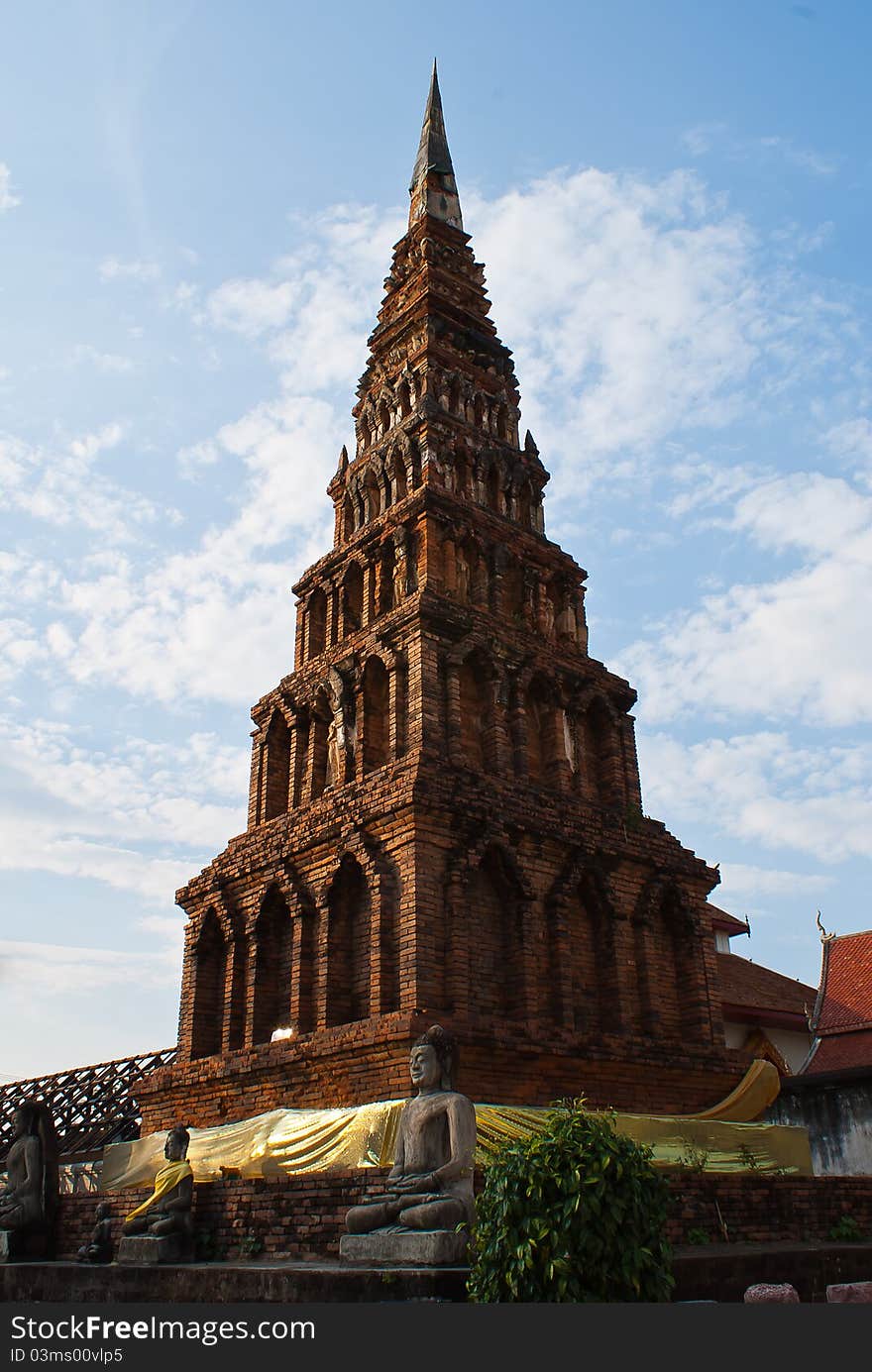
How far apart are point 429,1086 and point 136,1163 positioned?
8130 mm

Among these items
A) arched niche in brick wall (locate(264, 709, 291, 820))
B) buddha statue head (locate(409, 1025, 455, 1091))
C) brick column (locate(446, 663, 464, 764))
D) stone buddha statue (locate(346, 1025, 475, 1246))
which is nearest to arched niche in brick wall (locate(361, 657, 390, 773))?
brick column (locate(446, 663, 464, 764))

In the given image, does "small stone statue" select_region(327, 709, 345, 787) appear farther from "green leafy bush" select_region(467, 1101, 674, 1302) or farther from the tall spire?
the tall spire

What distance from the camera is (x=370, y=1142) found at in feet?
43.5

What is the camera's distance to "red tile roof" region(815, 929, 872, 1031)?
24.8m

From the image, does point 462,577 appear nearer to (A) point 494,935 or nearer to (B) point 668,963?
→ (A) point 494,935

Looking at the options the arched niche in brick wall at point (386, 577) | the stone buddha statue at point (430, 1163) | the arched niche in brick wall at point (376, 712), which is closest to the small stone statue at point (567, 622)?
the arched niche in brick wall at point (386, 577)

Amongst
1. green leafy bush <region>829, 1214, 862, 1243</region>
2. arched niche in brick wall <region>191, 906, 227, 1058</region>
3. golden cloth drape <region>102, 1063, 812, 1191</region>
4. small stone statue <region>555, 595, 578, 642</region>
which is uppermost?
small stone statue <region>555, 595, 578, 642</region>

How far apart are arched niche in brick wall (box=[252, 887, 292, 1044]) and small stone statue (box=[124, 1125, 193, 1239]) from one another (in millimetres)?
5459

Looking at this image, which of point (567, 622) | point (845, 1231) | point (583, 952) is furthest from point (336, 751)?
point (845, 1231)

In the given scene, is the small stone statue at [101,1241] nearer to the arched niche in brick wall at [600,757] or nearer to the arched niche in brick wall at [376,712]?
the arched niche in brick wall at [376,712]

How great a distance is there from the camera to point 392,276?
29359 mm

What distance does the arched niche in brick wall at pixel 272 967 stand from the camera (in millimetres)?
18375

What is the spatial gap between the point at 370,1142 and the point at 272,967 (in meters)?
6.10

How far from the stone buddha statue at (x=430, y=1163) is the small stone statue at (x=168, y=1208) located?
266 cm
